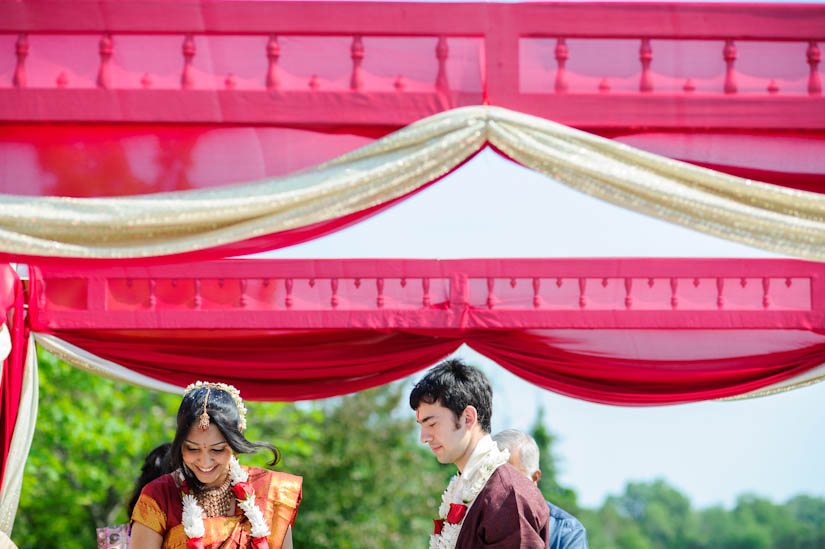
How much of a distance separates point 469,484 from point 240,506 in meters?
0.83

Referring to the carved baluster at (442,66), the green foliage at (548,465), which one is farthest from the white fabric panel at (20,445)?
the green foliage at (548,465)

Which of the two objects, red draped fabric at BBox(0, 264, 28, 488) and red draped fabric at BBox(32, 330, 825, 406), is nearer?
red draped fabric at BBox(0, 264, 28, 488)

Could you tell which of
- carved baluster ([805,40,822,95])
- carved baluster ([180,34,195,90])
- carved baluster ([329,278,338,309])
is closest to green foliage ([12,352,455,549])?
carved baluster ([329,278,338,309])

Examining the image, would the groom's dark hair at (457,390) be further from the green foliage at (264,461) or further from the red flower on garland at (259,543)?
the green foliage at (264,461)

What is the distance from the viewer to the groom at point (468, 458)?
288cm

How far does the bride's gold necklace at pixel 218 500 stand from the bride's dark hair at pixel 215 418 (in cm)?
15

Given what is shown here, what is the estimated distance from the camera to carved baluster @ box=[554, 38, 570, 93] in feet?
9.13

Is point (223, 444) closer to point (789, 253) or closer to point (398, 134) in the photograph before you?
point (398, 134)

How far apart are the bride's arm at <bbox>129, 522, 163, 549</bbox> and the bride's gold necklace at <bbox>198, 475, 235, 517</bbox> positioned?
17cm

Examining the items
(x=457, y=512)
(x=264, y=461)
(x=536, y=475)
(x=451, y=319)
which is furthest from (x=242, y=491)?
(x=264, y=461)

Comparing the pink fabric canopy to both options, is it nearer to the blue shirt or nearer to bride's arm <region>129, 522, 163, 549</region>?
the blue shirt

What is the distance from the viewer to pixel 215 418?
10.7ft

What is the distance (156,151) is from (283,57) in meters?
0.43

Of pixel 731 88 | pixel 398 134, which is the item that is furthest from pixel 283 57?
pixel 731 88
